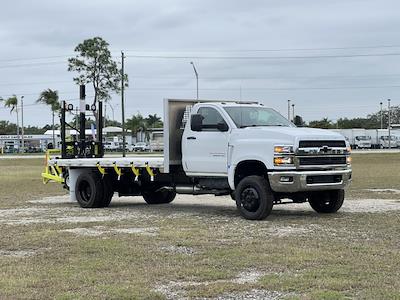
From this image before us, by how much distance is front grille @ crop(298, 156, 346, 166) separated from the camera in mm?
12117

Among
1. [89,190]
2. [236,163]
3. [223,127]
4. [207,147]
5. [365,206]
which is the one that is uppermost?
[223,127]

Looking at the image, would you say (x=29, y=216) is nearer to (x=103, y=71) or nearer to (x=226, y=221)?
(x=226, y=221)

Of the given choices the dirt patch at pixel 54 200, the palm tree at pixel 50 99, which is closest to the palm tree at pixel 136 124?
the palm tree at pixel 50 99

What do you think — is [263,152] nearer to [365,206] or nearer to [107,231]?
[107,231]

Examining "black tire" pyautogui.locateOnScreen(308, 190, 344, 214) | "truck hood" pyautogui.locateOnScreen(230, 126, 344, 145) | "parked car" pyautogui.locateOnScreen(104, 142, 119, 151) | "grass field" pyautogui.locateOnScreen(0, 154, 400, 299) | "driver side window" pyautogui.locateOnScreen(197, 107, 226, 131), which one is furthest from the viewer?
"parked car" pyautogui.locateOnScreen(104, 142, 119, 151)

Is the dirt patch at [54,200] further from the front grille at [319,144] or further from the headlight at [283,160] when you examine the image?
the front grille at [319,144]

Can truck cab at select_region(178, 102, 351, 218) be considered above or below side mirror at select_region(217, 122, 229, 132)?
below

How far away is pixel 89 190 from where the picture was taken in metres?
15.8

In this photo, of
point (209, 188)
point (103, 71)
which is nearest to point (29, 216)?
point (209, 188)

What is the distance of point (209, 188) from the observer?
1366 centimetres

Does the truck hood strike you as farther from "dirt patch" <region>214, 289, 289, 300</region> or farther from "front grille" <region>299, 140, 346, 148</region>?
"dirt patch" <region>214, 289, 289, 300</region>

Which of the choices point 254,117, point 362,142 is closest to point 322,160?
point 254,117

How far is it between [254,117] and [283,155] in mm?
1693

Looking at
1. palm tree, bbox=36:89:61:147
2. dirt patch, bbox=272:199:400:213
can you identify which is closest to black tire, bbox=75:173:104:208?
dirt patch, bbox=272:199:400:213
